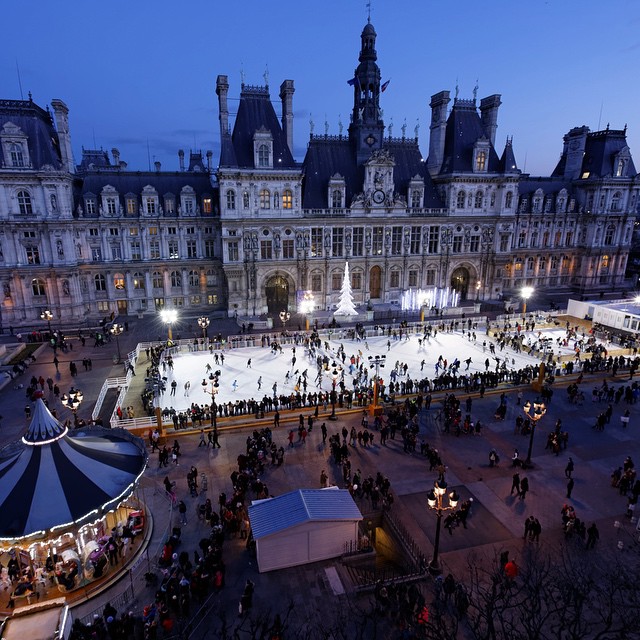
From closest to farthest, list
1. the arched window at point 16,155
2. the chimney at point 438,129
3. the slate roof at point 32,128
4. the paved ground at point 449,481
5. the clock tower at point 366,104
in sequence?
the paved ground at point 449,481 < the arched window at point 16,155 < the slate roof at point 32,128 < the clock tower at point 366,104 < the chimney at point 438,129

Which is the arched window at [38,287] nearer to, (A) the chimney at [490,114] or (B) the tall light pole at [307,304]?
(B) the tall light pole at [307,304]

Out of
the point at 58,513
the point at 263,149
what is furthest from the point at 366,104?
the point at 58,513

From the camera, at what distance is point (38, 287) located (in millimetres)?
45219

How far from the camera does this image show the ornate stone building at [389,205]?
47.3m

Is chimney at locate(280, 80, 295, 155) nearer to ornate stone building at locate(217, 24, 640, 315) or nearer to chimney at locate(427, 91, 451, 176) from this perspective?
ornate stone building at locate(217, 24, 640, 315)

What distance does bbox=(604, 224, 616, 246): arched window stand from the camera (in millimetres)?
62969

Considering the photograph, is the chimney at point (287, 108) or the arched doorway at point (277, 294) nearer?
the chimney at point (287, 108)

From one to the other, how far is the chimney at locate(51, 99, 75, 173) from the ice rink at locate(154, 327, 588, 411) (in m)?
24.6

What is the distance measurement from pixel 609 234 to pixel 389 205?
35032mm

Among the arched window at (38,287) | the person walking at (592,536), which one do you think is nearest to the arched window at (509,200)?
the person walking at (592,536)

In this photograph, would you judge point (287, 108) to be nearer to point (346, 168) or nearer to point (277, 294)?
point (346, 168)

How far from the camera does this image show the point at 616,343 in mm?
41812

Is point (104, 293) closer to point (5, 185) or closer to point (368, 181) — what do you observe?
point (5, 185)

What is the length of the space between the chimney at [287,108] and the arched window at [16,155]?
25478mm
